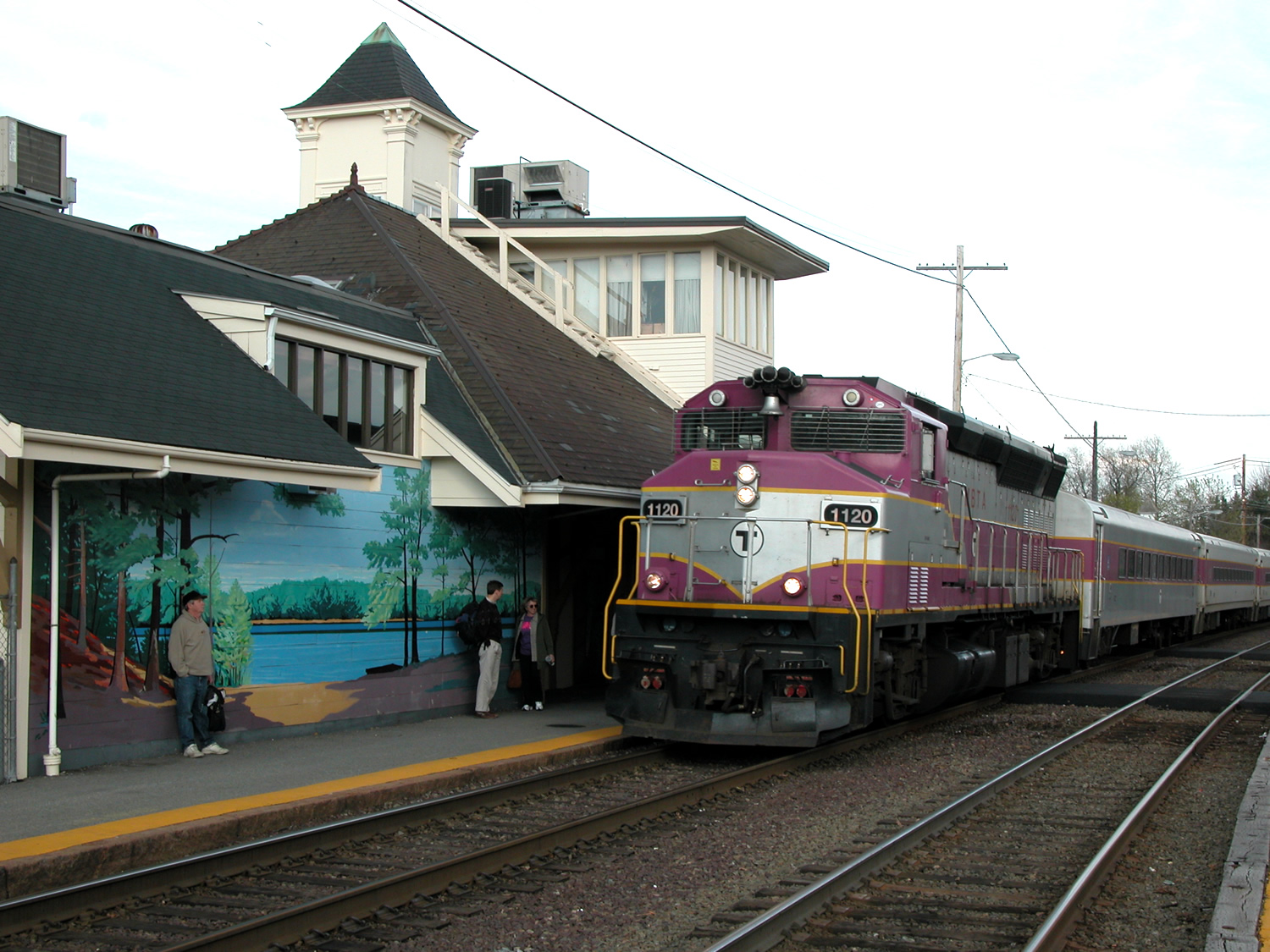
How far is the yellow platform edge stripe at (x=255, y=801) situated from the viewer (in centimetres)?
729

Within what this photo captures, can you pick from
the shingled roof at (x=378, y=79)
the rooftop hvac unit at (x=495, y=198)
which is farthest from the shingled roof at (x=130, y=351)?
the rooftop hvac unit at (x=495, y=198)

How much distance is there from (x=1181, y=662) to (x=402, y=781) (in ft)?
70.2

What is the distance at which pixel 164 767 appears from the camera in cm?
1021

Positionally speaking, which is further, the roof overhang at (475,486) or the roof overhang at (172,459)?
the roof overhang at (475,486)

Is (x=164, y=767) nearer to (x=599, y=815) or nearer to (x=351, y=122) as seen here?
(x=599, y=815)

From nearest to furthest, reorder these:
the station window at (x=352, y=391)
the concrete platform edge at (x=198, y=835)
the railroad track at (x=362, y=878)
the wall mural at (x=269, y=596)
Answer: the railroad track at (x=362, y=878) → the concrete platform edge at (x=198, y=835) → the wall mural at (x=269, y=596) → the station window at (x=352, y=391)

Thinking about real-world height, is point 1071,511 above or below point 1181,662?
above

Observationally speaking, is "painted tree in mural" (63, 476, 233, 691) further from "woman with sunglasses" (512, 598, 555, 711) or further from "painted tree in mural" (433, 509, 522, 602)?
"woman with sunglasses" (512, 598, 555, 711)

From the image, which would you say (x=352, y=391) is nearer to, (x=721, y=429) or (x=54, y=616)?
(x=721, y=429)

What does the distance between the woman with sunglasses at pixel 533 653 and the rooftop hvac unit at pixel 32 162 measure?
7.67 metres

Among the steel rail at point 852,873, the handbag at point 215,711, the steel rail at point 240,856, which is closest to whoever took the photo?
the steel rail at point 852,873

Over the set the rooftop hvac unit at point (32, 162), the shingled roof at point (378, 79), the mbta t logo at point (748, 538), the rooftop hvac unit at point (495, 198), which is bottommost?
the mbta t logo at point (748, 538)

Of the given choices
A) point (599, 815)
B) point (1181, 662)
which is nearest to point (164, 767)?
point (599, 815)

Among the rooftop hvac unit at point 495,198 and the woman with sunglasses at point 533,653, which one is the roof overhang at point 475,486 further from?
the rooftop hvac unit at point 495,198
